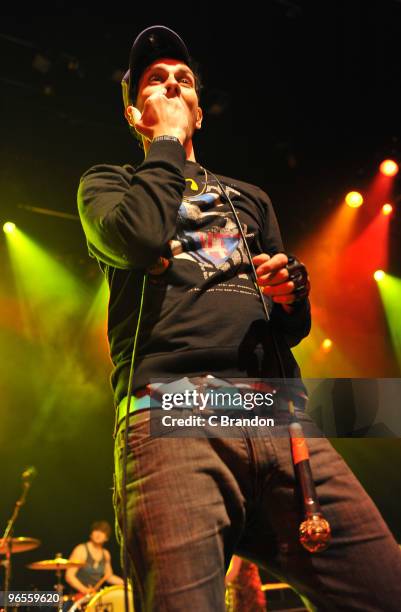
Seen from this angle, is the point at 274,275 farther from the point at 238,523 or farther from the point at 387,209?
the point at 387,209

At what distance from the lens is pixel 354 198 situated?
25.0ft

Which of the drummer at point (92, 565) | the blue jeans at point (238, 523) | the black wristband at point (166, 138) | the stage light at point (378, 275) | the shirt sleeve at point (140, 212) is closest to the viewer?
the blue jeans at point (238, 523)

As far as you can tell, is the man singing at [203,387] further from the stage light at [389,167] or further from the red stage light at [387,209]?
the red stage light at [387,209]

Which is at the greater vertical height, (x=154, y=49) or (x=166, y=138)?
(x=154, y=49)

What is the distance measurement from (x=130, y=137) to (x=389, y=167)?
3.22 m

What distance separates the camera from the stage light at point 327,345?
8.85 metres

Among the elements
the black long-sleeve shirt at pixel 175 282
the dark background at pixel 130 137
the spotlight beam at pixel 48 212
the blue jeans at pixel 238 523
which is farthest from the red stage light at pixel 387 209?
the blue jeans at pixel 238 523

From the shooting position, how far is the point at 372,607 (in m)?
0.96

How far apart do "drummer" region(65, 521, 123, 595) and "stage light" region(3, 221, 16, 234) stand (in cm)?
400

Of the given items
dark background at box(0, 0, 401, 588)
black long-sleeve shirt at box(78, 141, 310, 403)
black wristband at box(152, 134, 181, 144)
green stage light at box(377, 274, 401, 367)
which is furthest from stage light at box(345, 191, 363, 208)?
black wristband at box(152, 134, 181, 144)

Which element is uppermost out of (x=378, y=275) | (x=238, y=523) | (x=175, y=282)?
(x=378, y=275)

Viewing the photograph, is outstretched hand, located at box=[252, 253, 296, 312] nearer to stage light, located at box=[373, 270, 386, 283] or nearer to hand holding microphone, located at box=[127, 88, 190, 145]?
hand holding microphone, located at box=[127, 88, 190, 145]

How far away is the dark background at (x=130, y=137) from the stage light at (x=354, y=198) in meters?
0.09

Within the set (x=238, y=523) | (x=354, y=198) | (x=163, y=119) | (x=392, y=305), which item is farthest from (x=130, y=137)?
(x=238, y=523)
